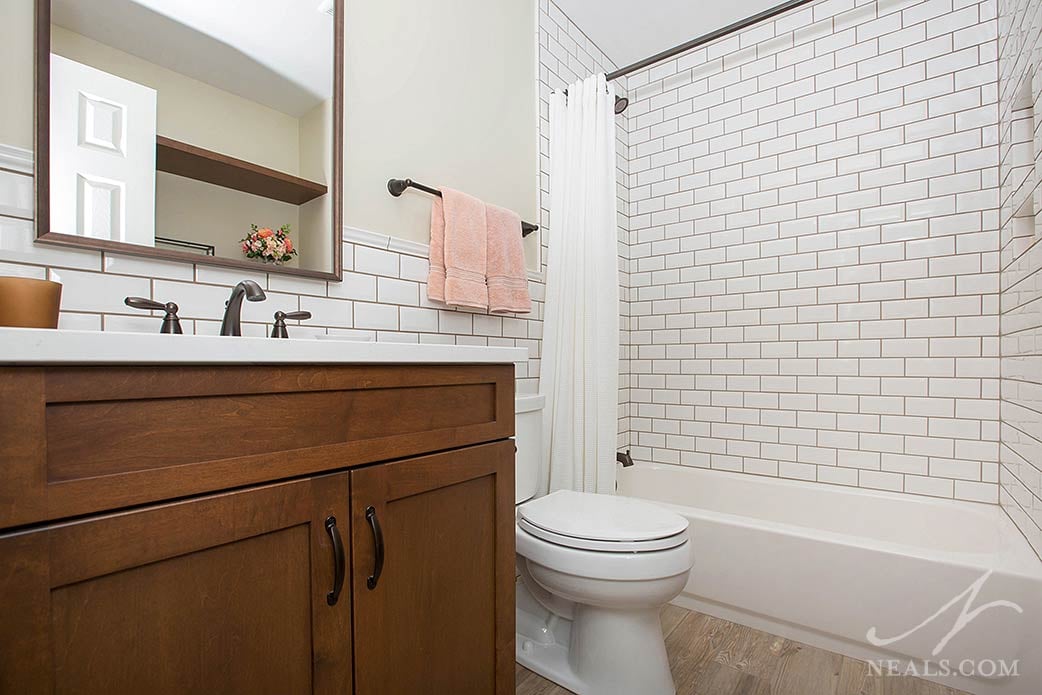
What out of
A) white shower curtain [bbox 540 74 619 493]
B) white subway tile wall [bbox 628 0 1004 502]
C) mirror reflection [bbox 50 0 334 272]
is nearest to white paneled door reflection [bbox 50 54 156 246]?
mirror reflection [bbox 50 0 334 272]

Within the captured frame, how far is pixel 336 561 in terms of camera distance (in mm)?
791

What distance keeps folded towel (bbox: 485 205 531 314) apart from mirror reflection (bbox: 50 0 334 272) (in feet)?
1.97

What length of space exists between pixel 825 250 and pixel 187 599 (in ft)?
7.99

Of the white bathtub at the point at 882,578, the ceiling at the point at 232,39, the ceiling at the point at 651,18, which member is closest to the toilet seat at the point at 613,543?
the white bathtub at the point at 882,578

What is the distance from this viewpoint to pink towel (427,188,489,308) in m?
1.71

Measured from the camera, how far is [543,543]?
1439mm

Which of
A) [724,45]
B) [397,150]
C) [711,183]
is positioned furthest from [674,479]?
[724,45]

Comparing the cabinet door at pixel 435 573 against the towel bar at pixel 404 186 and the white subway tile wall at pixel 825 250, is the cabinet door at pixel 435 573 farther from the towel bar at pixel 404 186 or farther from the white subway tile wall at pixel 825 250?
the white subway tile wall at pixel 825 250

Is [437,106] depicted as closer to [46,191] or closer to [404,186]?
[404,186]

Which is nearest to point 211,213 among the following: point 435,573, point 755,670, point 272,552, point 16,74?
point 16,74

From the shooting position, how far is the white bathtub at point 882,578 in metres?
1.39

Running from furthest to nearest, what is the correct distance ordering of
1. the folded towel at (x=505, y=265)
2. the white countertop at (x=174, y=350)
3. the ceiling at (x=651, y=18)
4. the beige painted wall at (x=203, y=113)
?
the ceiling at (x=651, y=18) → the folded towel at (x=505, y=265) → the beige painted wall at (x=203, y=113) → the white countertop at (x=174, y=350)

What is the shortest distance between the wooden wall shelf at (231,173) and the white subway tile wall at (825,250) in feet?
6.06

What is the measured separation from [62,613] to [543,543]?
3.52 feet
